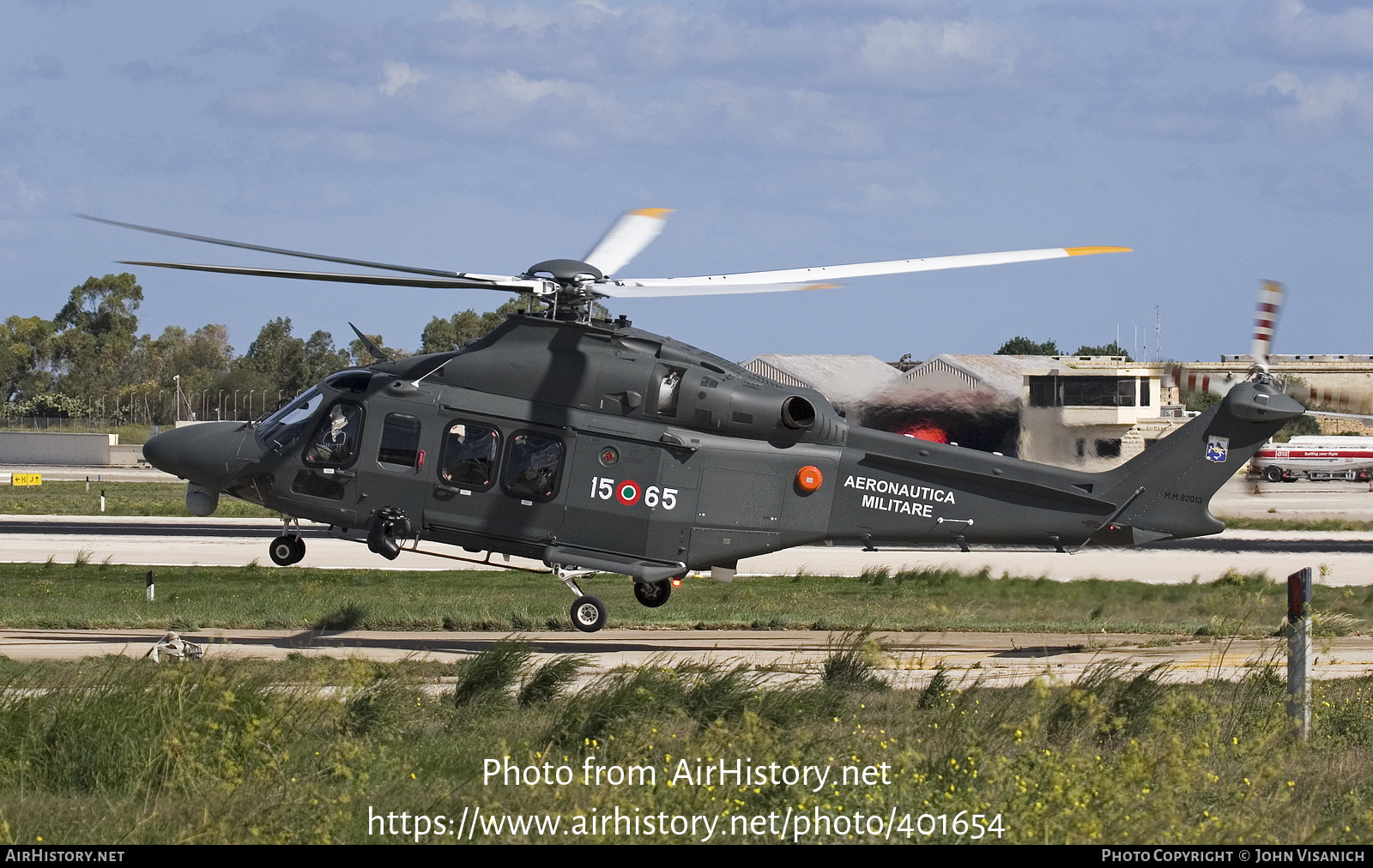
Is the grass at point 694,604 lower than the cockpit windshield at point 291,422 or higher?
lower

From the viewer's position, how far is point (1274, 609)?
22.5m

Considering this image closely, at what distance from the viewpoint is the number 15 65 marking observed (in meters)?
17.5

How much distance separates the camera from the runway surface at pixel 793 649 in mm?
16281

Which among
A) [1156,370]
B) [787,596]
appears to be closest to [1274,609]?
[1156,370]

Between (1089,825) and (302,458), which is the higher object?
(302,458)

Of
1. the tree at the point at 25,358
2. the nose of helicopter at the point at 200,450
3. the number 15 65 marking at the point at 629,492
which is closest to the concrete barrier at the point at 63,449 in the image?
the tree at the point at 25,358

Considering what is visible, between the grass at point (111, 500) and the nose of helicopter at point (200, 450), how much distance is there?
66.7ft

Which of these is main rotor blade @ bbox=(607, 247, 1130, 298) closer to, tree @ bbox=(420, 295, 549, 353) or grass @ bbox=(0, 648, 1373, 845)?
grass @ bbox=(0, 648, 1373, 845)

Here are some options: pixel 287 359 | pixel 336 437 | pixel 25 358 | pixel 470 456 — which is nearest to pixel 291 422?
pixel 336 437

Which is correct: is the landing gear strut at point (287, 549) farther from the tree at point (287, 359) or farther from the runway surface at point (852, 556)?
the tree at point (287, 359)

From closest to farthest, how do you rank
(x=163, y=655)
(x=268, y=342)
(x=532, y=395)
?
(x=163, y=655)
(x=532, y=395)
(x=268, y=342)
